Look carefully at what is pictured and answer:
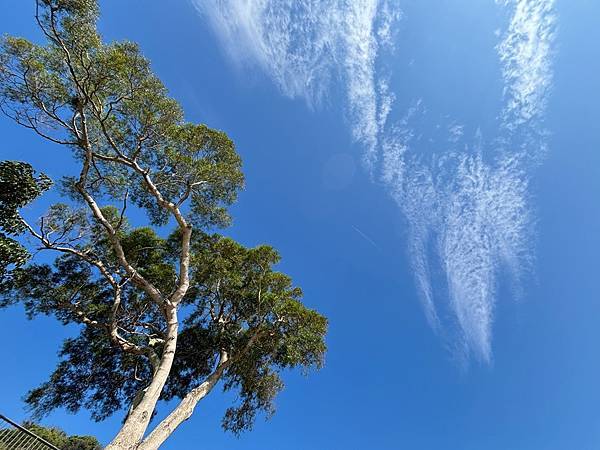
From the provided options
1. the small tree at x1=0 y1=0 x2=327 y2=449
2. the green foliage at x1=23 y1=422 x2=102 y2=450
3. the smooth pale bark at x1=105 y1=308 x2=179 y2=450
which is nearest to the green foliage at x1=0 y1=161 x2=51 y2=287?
the small tree at x1=0 y1=0 x2=327 y2=449

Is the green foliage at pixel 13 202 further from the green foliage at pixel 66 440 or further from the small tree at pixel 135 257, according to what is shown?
the green foliage at pixel 66 440

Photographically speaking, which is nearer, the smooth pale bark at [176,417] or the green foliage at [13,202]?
the smooth pale bark at [176,417]

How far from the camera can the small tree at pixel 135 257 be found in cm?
1141

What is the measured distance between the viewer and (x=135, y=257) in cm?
1533

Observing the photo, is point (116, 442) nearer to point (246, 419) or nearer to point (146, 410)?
point (146, 410)

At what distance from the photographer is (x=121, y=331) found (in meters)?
15.2

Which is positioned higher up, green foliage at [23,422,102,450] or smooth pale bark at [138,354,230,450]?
smooth pale bark at [138,354,230,450]

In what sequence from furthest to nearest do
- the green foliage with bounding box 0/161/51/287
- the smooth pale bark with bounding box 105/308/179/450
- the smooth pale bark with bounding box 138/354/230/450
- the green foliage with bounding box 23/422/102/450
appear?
the green foliage with bounding box 23/422/102/450
the green foliage with bounding box 0/161/51/287
the smooth pale bark with bounding box 138/354/230/450
the smooth pale bark with bounding box 105/308/179/450

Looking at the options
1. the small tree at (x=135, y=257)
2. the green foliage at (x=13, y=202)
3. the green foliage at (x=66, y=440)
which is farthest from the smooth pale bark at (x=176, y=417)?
the green foliage at (x=66, y=440)

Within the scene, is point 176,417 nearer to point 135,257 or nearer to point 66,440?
point 135,257

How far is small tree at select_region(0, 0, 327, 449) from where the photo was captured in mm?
11406

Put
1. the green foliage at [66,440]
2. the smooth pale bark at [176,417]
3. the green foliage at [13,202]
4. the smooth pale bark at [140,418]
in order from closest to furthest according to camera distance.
→ the smooth pale bark at [140,418], the smooth pale bark at [176,417], the green foliage at [13,202], the green foliage at [66,440]

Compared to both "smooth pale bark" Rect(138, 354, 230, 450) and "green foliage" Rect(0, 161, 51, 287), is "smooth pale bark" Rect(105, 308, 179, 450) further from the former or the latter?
"green foliage" Rect(0, 161, 51, 287)

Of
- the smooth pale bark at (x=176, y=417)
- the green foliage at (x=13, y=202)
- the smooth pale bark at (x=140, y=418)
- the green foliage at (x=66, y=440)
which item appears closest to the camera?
the smooth pale bark at (x=140, y=418)
